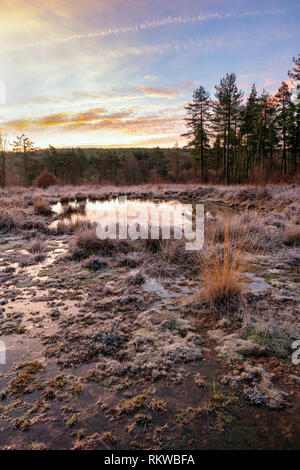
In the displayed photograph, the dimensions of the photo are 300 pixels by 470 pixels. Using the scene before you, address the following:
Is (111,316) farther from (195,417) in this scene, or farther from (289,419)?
(289,419)

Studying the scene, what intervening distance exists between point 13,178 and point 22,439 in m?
41.3

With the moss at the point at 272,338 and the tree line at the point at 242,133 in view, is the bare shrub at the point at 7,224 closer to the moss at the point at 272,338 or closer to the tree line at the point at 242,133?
the moss at the point at 272,338

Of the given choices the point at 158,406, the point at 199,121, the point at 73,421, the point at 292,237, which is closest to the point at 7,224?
the point at 73,421

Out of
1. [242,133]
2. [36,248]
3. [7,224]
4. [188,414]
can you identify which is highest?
[242,133]

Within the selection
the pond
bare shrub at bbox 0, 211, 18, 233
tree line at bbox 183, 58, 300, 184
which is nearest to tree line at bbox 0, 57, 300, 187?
tree line at bbox 183, 58, 300, 184

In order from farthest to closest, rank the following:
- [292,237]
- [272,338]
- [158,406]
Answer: [292,237]
[272,338]
[158,406]

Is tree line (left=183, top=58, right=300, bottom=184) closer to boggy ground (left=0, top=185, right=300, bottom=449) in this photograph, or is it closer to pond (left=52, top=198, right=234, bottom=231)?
pond (left=52, top=198, right=234, bottom=231)

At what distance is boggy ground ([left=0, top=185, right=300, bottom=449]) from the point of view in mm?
1762

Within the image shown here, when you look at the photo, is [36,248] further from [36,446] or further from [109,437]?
[109,437]

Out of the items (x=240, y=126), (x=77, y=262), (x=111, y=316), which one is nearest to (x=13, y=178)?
(x=240, y=126)

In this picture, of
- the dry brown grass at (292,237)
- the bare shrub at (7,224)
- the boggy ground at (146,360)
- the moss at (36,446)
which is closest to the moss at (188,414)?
the boggy ground at (146,360)

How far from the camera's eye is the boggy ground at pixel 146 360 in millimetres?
1762

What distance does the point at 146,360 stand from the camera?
246cm

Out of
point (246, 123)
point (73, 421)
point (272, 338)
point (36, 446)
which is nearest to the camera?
point (36, 446)
